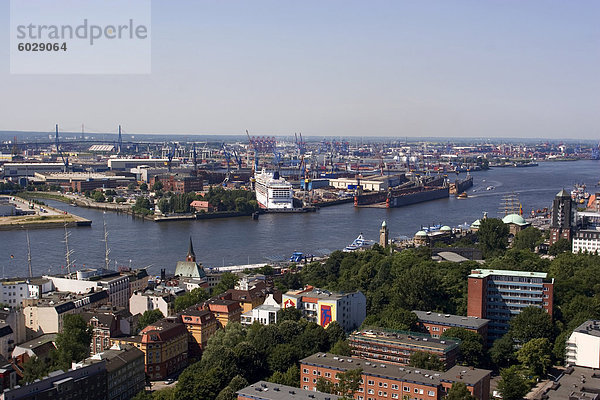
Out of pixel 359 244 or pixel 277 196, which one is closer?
pixel 359 244

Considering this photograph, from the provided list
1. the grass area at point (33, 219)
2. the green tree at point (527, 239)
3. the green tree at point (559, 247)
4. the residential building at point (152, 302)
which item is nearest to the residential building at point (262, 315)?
the residential building at point (152, 302)

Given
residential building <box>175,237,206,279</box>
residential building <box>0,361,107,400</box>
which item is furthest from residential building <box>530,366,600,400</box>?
residential building <box>175,237,206,279</box>

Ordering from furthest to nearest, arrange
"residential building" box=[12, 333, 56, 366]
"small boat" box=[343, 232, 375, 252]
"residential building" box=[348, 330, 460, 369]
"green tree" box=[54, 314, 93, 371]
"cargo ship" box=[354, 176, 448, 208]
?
"cargo ship" box=[354, 176, 448, 208]
"small boat" box=[343, 232, 375, 252]
"residential building" box=[12, 333, 56, 366]
"green tree" box=[54, 314, 93, 371]
"residential building" box=[348, 330, 460, 369]

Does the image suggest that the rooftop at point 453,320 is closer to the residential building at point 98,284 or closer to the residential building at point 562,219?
the residential building at point 98,284

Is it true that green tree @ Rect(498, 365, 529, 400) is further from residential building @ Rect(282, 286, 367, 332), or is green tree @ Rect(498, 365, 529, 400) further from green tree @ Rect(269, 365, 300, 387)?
residential building @ Rect(282, 286, 367, 332)

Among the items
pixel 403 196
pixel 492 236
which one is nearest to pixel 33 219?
pixel 492 236

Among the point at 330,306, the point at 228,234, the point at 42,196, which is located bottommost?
the point at 228,234

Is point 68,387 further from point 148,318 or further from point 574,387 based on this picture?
point 574,387
